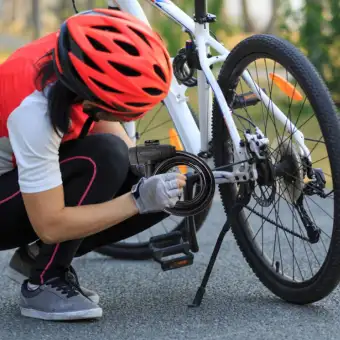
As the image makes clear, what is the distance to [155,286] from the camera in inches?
162

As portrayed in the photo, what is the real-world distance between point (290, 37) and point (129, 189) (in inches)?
221

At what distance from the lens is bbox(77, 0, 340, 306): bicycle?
3438 millimetres

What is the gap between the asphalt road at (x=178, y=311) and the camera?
11.4 feet

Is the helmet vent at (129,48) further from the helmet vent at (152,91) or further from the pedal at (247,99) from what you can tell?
the pedal at (247,99)

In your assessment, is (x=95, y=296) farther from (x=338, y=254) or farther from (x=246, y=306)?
(x=338, y=254)

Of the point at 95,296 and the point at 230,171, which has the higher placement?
the point at 230,171

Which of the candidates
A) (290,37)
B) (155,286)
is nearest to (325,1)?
(290,37)

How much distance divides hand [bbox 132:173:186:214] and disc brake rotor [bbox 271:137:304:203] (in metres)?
0.43

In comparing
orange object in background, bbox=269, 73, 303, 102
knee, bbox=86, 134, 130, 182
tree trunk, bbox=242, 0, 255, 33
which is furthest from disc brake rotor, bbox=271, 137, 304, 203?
tree trunk, bbox=242, 0, 255, 33

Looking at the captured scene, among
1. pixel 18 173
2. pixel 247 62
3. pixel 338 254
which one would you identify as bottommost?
pixel 338 254

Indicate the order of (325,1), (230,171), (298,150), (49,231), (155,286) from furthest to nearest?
(325,1)
(155,286)
(230,171)
(298,150)
(49,231)

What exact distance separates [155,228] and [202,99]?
1316mm

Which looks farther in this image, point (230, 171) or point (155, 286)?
point (155, 286)

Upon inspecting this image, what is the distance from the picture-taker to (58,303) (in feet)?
11.8
